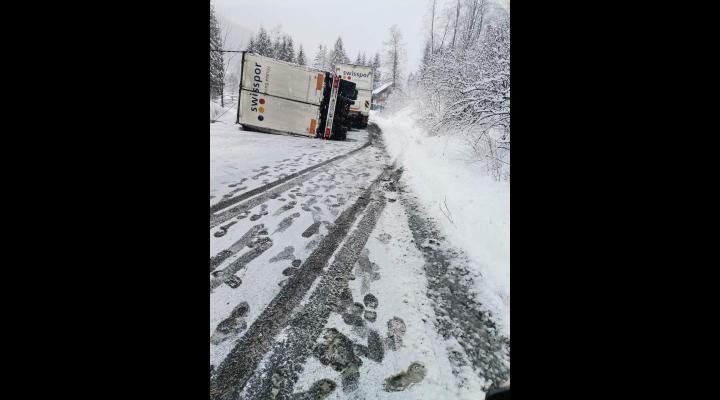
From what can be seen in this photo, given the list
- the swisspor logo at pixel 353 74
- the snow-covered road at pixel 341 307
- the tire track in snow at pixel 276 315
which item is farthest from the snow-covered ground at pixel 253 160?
the swisspor logo at pixel 353 74

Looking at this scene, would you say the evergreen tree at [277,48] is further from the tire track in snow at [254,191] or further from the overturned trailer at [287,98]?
the tire track in snow at [254,191]

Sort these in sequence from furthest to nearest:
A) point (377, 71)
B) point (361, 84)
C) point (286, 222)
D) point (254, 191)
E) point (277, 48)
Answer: point (377, 71), point (277, 48), point (361, 84), point (254, 191), point (286, 222)

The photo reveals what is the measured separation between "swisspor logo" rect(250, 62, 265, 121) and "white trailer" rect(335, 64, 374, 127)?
749 centimetres

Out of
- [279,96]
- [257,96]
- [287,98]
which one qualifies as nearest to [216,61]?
[257,96]

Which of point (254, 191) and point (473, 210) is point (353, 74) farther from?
point (473, 210)

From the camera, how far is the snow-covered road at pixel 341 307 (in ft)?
5.10

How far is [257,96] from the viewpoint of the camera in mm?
10211

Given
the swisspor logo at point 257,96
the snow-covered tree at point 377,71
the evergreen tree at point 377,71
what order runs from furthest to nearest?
the evergreen tree at point 377,71
the snow-covered tree at point 377,71
the swisspor logo at point 257,96

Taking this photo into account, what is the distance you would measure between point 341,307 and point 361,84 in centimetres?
1663

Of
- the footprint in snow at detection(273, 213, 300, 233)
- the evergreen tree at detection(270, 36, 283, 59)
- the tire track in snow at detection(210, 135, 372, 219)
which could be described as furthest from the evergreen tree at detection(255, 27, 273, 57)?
the footprint in snow at detection(273, 213, 300, 233)

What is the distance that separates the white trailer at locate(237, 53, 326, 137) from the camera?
9.90 m

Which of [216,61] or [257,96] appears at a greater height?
[216,61]

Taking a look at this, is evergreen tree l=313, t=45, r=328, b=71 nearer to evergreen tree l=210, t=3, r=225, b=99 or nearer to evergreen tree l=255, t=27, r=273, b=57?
evergreen tree l=255, t=27, r=273, b=57
